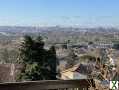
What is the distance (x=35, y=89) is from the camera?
374cm

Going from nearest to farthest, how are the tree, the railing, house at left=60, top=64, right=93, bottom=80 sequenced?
the railing, house at left=60, top=64, right=93, bottom=80, the tree

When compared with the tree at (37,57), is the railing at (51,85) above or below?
above

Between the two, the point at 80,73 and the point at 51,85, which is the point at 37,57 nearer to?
the point at 80,73

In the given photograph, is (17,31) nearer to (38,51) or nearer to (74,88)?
(38,51)

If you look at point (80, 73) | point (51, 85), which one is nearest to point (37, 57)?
point (80, 73)

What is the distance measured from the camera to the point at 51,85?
382cm

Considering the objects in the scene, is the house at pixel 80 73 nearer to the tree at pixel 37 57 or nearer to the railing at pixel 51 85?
the railing at pixel 51 85

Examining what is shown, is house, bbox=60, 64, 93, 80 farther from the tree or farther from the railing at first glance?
the tree

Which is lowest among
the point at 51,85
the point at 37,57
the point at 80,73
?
the point at 37,57

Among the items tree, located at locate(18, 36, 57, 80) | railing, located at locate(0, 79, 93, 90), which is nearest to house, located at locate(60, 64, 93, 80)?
railing, located at locate(0, 79, 93, 90)

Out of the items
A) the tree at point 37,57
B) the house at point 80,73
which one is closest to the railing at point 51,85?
the house at point 80,73

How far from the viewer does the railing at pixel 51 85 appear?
3.66 metres

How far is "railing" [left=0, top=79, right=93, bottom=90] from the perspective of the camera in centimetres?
366

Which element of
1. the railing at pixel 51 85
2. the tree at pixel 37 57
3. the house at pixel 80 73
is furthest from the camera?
the tree at pixel 37 57
